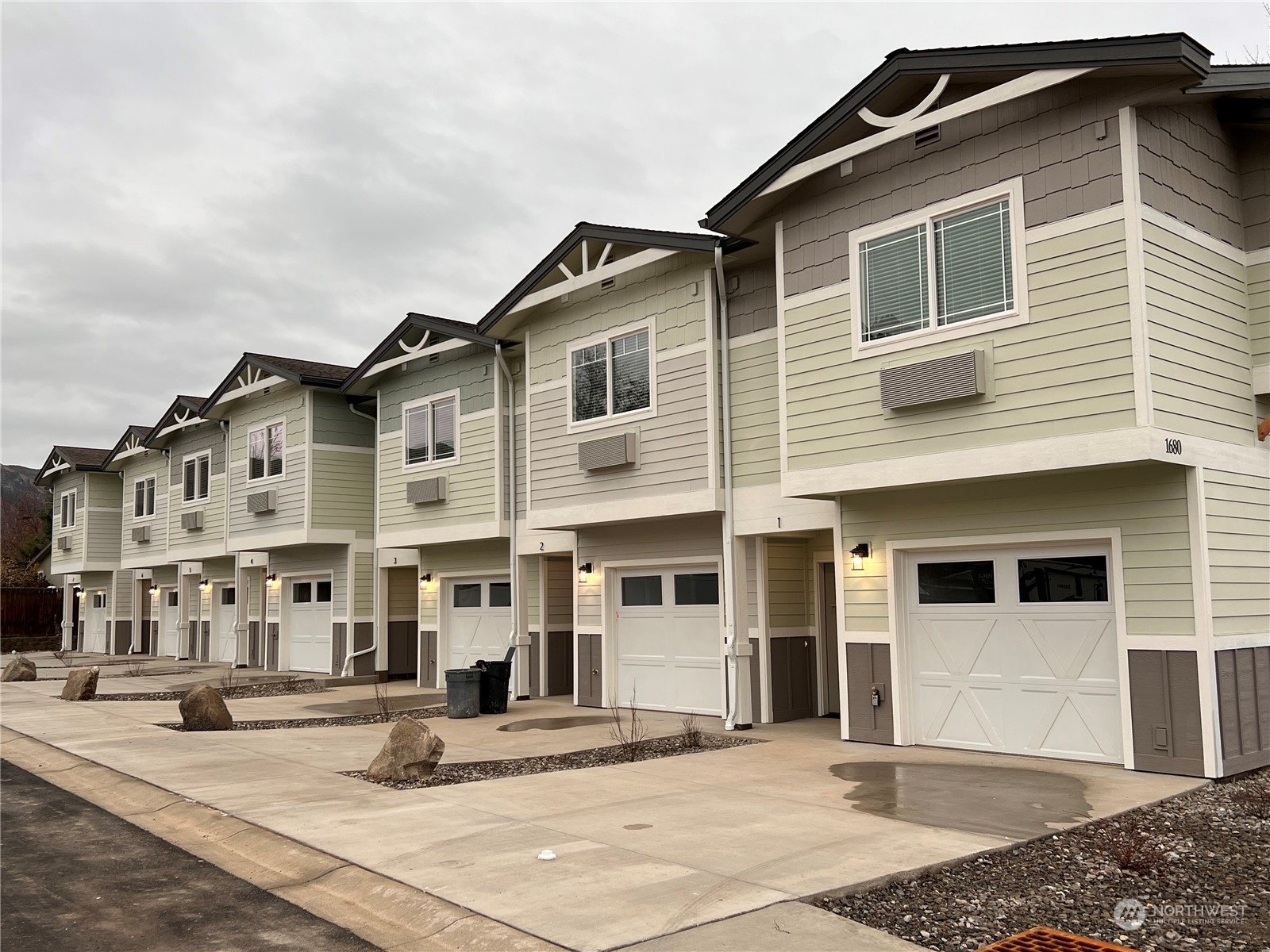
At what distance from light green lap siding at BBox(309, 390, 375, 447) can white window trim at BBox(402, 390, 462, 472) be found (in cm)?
270

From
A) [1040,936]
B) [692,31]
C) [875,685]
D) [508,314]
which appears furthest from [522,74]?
[1040,936]

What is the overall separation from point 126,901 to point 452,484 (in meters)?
12.7

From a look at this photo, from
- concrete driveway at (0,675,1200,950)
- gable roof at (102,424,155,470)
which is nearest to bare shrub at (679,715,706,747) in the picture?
concrete driveway at (0,675,1200,950)

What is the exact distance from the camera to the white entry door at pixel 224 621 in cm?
2753

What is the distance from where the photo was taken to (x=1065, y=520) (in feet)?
31.9

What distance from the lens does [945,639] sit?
1080cm

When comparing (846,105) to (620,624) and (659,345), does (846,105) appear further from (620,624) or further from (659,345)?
(620,624)

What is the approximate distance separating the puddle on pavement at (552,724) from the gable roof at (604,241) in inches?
251

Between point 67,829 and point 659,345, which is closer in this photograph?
point 67,829

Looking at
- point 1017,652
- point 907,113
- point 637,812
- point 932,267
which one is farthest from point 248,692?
point 907,113

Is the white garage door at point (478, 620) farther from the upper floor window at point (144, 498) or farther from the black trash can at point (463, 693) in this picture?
the upper floor window at point (144, 498)

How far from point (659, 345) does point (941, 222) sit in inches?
187

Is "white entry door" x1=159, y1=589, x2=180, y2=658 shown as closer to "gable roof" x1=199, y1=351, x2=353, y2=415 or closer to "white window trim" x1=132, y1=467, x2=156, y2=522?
"white window trim" x1=132, y1=467, x2=156, y2=522

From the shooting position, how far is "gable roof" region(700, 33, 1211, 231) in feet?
27.5
